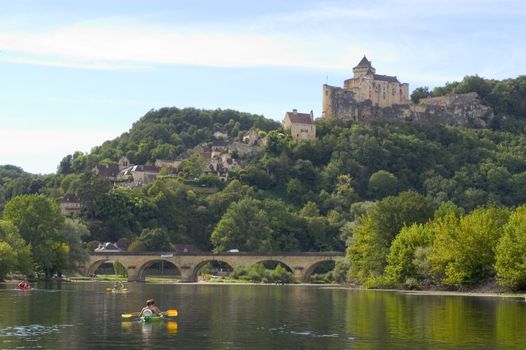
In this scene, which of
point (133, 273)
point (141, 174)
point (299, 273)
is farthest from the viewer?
point (141, 174)

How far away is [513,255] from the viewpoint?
69.3 m

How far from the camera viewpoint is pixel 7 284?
89.6 m

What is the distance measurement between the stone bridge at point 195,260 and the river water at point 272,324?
5296cm

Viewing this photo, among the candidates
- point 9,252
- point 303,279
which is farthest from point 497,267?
point 303,279

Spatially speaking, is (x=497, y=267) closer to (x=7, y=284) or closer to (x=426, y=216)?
(x=426, y=216)

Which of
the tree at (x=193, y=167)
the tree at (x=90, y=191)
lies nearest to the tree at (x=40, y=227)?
the tree at (x=90, y=191)

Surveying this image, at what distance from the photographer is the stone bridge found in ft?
397

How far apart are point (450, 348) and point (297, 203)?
136 metres

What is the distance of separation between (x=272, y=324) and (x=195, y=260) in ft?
264

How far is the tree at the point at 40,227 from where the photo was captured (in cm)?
9962

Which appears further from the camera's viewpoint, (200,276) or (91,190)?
(91,190)

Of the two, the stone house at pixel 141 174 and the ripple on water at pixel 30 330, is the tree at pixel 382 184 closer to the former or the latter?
the stone house at pixel 141 174

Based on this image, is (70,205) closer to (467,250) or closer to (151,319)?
(467,250)

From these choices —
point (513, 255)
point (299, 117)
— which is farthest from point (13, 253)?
point (299, 117)
